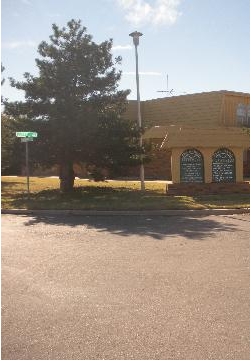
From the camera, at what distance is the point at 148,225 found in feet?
37.1

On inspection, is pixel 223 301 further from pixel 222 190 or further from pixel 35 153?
pixel 35 153

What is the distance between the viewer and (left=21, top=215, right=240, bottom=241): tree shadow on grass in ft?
32.8

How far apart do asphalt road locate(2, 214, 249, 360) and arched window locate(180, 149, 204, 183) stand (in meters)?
7.97

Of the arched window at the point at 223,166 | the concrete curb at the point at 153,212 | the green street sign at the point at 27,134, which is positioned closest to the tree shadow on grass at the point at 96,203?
the concrete curb at the point at 153,212

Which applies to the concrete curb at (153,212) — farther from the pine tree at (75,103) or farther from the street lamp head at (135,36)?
the street lamp head at (135,36)

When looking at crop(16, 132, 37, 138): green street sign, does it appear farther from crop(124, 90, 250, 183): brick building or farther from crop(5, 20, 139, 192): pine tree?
crop(124, 90, 250, 183): brick building

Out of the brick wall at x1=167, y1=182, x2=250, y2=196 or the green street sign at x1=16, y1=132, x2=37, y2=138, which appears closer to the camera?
the green street sign at x1=16, y1=132, x2=37, y2=138

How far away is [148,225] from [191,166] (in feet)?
24.8

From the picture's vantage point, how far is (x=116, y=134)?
62.5ft

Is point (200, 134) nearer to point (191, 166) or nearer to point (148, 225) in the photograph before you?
point (191, 166)

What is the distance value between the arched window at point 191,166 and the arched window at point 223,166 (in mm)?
565

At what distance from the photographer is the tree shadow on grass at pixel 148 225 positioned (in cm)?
999

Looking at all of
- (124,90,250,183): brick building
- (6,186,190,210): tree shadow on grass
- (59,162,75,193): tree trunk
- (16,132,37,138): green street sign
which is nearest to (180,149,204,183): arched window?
(124,90,250,183): brick building

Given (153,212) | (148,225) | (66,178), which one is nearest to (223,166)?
(153,212)
